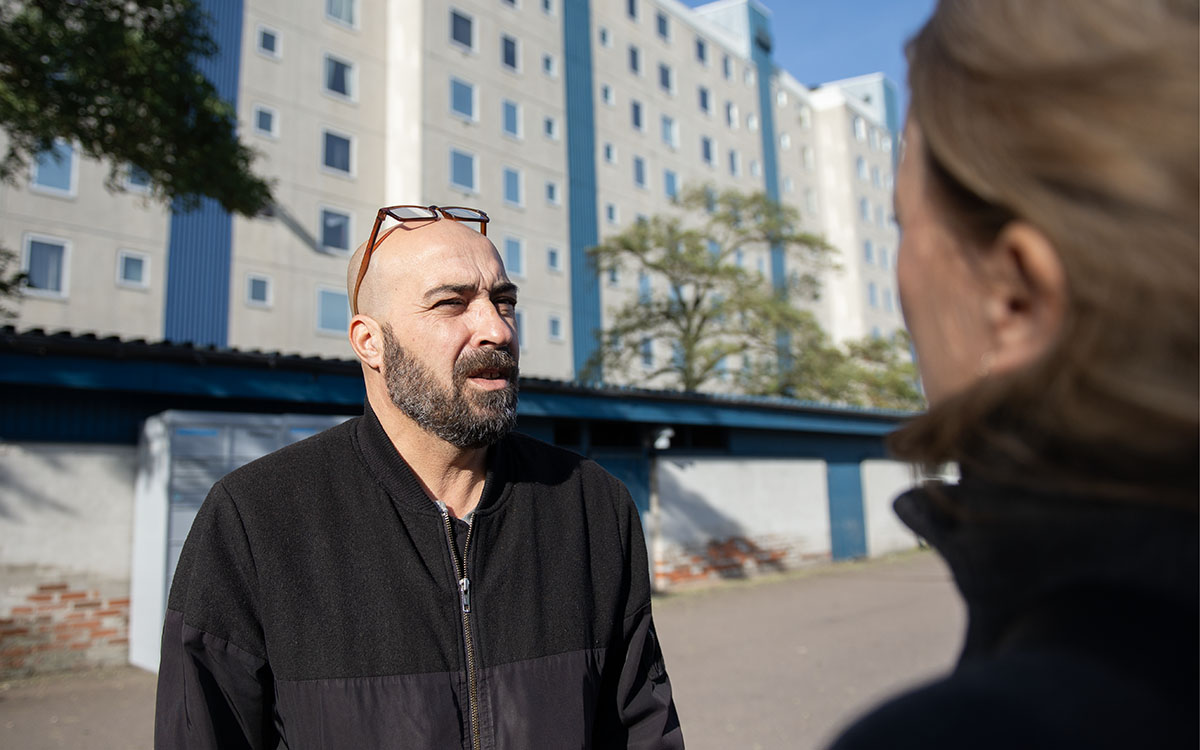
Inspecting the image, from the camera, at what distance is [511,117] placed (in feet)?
102

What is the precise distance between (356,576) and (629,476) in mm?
14072

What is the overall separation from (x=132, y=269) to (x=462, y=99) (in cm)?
1281

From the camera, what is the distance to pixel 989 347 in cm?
70

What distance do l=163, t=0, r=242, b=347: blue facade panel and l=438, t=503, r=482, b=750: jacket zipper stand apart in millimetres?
21907

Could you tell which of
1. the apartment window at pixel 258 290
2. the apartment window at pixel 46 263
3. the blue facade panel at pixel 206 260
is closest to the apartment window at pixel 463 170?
the blue facade panel at pixel 206 260

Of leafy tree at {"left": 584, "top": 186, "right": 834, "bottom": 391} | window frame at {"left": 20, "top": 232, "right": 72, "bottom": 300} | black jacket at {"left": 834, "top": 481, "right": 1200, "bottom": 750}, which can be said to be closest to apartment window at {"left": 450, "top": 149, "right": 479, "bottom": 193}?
leafy tree at {"left": 584, "top": 186, "right": 834, "bottom": 391}

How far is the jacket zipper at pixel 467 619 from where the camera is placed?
1.99 m

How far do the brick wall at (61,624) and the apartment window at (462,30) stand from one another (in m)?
24.1

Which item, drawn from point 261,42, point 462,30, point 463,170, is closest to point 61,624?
point 261,42

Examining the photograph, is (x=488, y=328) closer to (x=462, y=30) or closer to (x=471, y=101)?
(x=471, y=101)

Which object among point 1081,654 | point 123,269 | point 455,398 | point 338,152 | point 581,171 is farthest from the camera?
point 581,171

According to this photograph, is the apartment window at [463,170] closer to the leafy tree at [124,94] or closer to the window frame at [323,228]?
the window frame at [323,228]

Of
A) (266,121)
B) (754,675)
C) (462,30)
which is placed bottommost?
(754,675)

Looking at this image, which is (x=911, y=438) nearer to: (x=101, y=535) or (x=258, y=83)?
(x=101, y=535)
